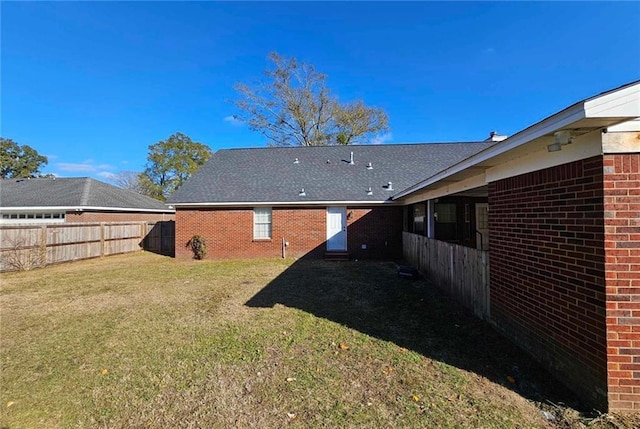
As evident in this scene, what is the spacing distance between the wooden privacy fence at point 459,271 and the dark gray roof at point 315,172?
515cm

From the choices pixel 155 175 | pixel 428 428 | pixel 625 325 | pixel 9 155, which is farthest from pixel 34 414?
pixel 9 155

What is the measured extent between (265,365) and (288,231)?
9.95 meters

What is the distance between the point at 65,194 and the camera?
1772 cm

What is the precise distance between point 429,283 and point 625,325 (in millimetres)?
5475

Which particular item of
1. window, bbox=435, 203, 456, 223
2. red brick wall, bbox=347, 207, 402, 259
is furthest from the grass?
red brick wall, bbox=347, 207, 402, 259

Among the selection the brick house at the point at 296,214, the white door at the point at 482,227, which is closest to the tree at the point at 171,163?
the brick house at the point at 296,214

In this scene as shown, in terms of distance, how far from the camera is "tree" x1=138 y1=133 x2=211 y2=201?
3825cm

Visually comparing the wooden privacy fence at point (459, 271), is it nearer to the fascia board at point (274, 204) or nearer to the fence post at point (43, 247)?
the fascia board at point (274, 204)

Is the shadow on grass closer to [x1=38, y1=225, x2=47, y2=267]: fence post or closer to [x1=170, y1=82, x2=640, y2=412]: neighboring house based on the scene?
[x1=170, y1=82, x2=640, y2=412]: neighboring house

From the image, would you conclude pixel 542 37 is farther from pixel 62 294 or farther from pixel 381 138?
pixel 381 138

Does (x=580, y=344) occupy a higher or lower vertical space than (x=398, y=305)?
higher

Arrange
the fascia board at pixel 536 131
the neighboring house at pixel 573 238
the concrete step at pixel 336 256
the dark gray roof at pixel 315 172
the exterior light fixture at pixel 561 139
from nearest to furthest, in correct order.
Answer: the fascia board at pixel 536 131, the neighboring house at pixel 573 238, the exterior light fixture at pixel 561 139, the concrete step at pixel 336 256, the dark gray roof at pixel 315 172

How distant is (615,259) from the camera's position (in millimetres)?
2834

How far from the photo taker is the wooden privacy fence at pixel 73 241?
1055 centimetres
